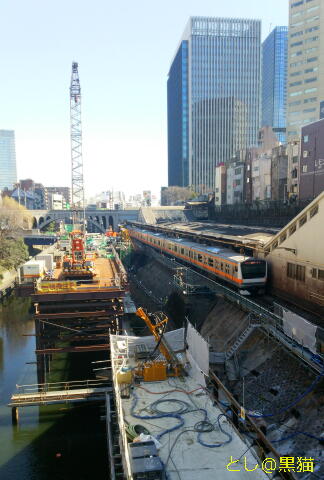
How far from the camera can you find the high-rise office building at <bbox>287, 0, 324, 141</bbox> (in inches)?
3150

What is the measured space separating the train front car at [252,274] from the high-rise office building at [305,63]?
196 ft

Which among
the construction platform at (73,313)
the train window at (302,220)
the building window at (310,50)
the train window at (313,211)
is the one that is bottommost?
the construction platform at (73,313)

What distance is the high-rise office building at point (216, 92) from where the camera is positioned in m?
142

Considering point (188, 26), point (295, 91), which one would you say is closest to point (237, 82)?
point (188, 26)

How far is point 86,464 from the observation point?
18078 mm

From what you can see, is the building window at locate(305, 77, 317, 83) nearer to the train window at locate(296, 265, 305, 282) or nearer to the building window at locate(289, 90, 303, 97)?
the building window at locate(289, 90, 303, 97)

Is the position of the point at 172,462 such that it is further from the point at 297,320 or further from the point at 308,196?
the point at 308,196

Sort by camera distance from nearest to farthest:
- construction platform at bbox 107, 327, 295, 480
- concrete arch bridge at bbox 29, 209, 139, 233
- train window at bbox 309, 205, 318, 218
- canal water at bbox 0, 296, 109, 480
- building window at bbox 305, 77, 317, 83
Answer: construction platform at bbox 107, 327, 295, 480 < canal water at bbox 0, 296, 109, 480 < train window at bbox 309, 205, 318, 218 < building window at bbox 305, 77, 317, 83 < concrete arch bridge at bbox 29, 209, 139, 233

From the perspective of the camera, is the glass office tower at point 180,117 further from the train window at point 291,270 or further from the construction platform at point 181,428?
the construction platform at point 181,428

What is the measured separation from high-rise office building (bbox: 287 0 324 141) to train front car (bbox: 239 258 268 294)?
59.8 m

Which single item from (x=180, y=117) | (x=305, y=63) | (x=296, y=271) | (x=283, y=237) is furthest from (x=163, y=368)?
(x=180, y=117)

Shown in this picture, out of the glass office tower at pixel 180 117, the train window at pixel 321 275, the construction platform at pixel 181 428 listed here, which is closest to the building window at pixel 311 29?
the glass office tower at pixel 180 117

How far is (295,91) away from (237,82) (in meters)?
69.9

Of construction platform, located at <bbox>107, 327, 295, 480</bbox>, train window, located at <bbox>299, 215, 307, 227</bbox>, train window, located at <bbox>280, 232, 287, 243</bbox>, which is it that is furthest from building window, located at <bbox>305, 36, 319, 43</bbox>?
construction platform, located at <bbox>107, 327, 295, 480</bbox>
